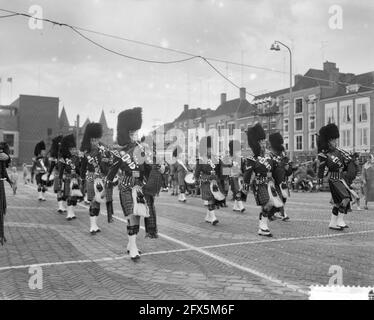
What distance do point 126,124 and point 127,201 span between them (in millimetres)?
1383

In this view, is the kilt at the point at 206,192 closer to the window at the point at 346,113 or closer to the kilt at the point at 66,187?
the kilt at the point at 66,187

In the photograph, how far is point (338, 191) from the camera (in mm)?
10578

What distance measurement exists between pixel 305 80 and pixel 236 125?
45.3 feet

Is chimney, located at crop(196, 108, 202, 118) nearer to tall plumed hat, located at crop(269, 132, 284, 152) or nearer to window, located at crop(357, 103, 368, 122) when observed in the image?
window, located at crop(357, 103, 368, 122)

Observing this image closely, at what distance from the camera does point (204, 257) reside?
25.1 ft

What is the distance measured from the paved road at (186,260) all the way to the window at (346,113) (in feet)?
122

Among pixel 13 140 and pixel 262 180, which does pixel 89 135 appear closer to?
pixel 262 180

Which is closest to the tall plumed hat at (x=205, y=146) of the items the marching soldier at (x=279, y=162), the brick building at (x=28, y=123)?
the marching soldier at (x=279, y=162)

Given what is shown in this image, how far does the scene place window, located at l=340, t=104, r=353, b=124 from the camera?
1842 inches

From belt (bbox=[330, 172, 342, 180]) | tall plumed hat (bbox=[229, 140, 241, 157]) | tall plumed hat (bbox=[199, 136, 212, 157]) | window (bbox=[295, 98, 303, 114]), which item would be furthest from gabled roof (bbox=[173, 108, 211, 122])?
belt (bbox=[330, 172, 342, 180])

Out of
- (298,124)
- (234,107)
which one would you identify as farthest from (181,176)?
(234,107)

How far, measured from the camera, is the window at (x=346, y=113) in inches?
1842
